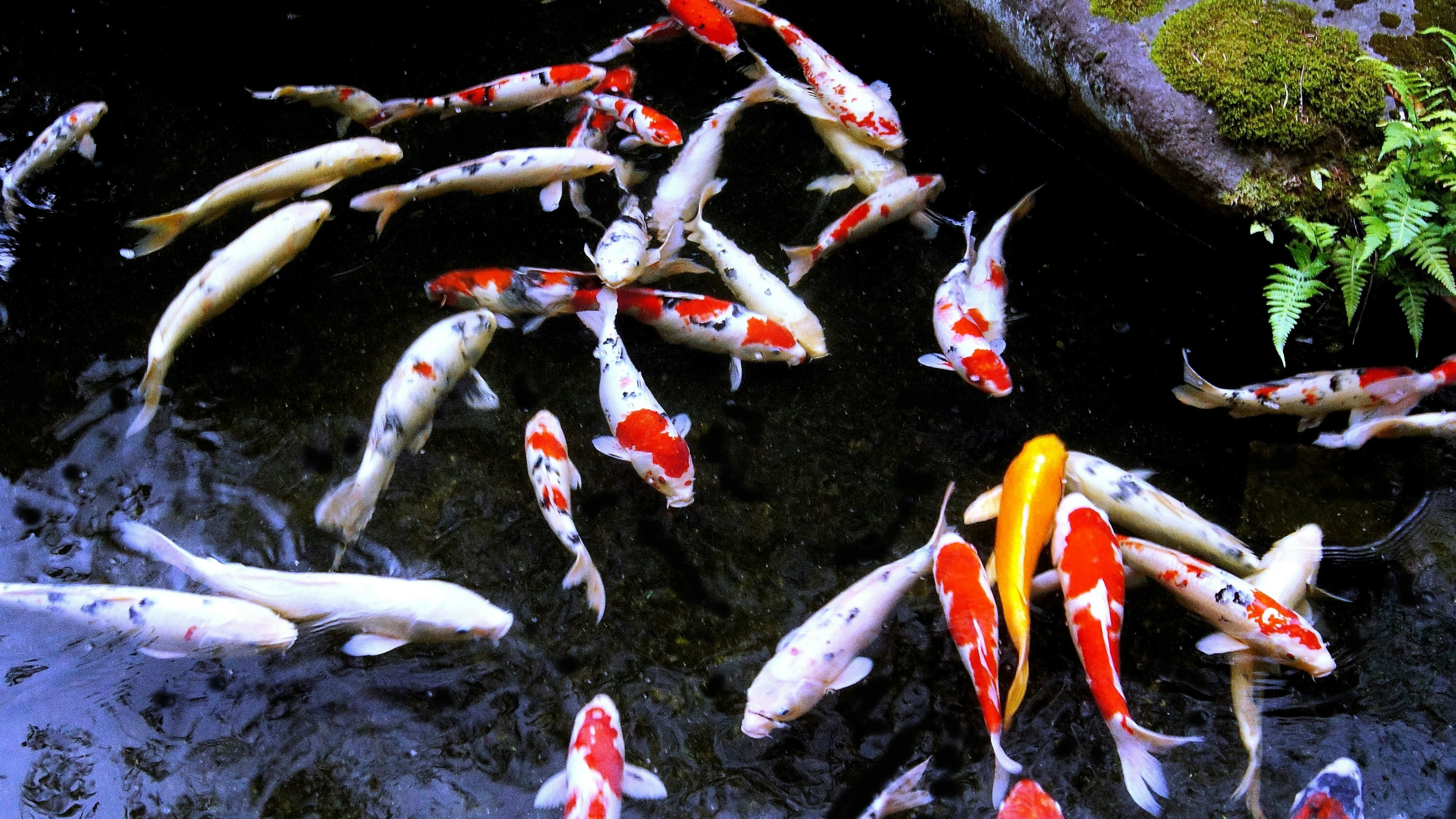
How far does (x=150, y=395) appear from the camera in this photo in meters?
4.03

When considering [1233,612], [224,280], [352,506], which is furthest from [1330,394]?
[224,280]

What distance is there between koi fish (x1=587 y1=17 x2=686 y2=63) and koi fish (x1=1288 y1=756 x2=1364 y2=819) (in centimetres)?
493

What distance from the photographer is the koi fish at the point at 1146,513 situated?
12.2ft

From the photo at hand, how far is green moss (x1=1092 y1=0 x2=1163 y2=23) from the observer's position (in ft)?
14.9

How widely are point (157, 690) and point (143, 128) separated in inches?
133

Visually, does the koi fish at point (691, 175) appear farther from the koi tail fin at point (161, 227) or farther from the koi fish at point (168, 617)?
the koi fish at point (168, 617)

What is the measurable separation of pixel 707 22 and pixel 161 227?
3.15m

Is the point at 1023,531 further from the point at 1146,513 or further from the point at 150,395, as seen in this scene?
the point at 150,395

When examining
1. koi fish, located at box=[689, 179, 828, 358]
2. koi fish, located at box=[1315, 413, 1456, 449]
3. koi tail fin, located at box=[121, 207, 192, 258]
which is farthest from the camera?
koi fish, located at box=[689, 179, 828, 358]

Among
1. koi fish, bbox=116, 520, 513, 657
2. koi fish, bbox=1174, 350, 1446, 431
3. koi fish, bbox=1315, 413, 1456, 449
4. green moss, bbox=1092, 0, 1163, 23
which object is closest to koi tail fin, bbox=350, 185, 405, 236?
koi fish, bbox=116, 520, 513, 657

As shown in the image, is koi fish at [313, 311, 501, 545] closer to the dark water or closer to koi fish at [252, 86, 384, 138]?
the dark water

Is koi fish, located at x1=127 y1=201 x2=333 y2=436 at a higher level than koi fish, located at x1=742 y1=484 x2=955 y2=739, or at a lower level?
higher

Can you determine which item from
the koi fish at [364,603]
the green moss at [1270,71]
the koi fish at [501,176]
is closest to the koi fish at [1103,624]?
the green moss at [1270,71]

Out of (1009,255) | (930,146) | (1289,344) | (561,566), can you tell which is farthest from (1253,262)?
(561,566)
